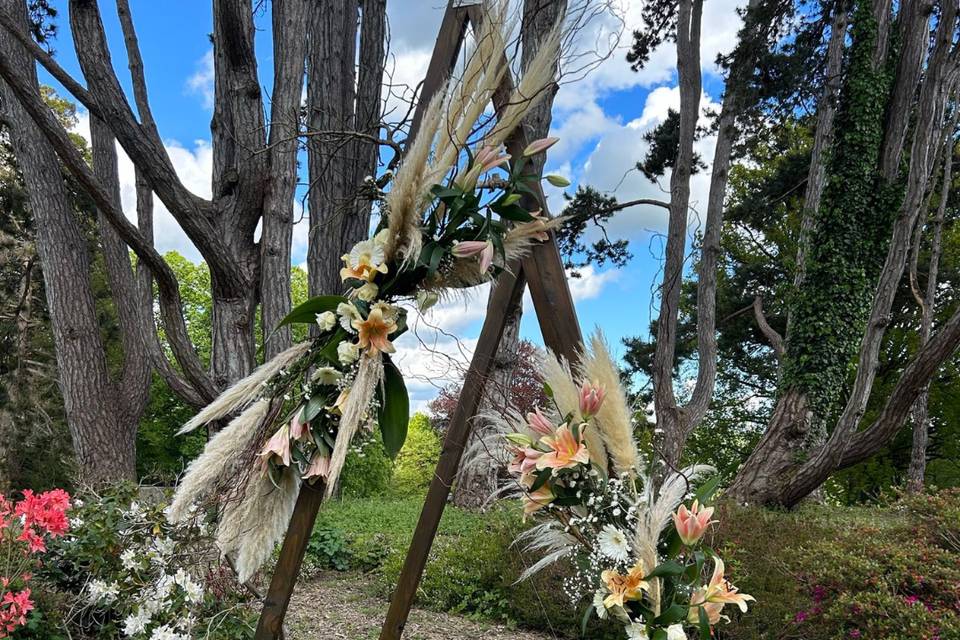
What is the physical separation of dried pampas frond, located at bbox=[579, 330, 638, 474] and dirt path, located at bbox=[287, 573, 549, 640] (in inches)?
109

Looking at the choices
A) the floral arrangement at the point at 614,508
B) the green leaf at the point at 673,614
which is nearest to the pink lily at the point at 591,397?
the floral arrangement at the point at 614,508

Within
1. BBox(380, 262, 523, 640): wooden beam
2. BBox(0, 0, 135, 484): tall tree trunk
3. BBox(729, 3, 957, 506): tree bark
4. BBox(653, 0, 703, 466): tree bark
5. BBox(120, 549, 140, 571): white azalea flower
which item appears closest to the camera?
BBox(380, 262, 523, 640): wooden beam

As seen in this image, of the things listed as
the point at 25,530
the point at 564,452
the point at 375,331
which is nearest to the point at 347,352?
the point at 375,331

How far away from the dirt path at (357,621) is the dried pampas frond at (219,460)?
2413 millimetres

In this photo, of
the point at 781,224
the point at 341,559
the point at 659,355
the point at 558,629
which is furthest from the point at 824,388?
the point at 781,224

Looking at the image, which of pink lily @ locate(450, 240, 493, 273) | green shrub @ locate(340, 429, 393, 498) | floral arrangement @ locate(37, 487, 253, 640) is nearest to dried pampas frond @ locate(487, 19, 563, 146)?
pink lily @ locate(450, 240, 493, 273)

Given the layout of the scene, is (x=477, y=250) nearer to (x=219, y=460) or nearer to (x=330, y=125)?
(x=219, y=460)

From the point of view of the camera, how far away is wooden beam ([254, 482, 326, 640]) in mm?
1443

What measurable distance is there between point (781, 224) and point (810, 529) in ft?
33.1

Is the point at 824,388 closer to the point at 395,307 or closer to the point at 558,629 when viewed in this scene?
the point at 558,629

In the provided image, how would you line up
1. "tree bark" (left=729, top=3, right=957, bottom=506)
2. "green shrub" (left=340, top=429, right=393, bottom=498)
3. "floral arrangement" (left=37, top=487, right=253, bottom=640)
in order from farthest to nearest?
"green shrub" (left=340, top=429, right=393, bottom=498)
"tree bark" (left=729, top=3, right=957, bottom=506)
"floral arrangement" (left=37, top=487, right=253, bottom=640)

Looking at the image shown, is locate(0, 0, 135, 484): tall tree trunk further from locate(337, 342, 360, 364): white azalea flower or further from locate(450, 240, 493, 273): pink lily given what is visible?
locate(450, 240, 493, 273): pink lily

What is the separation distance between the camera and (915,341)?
37.6ft

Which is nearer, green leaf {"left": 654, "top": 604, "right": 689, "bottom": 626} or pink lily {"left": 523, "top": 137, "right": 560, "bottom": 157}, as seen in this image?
green leaf {"left": 654, "top": 604, "right": 689, "bottom": 626}
